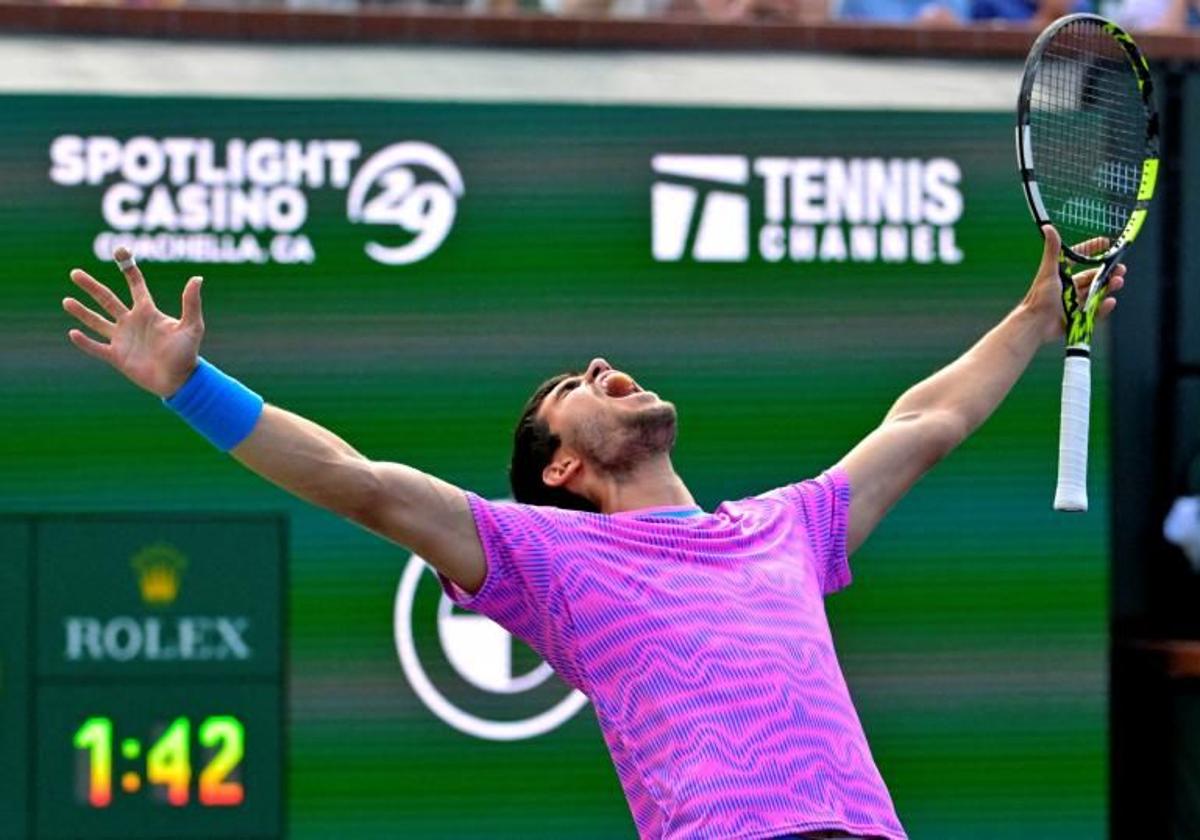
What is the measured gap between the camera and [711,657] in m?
3.77

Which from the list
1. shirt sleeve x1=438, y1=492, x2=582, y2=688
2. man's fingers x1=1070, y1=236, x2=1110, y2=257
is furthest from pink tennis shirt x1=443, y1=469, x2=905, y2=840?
man's fingers x1=1070, y1=236, x2=1110, y2=257

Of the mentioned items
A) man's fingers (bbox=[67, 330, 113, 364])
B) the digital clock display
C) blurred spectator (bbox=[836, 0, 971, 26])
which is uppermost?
blurred spectator (bbox=[836, 0, 971, 26])

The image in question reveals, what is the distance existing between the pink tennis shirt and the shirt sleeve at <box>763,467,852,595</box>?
5.3 inches

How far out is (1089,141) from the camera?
538cm

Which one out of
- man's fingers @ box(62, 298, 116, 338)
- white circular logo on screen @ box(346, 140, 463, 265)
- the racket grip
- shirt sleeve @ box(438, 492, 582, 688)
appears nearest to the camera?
man's fingers @ box(62, 298, 116, 338)

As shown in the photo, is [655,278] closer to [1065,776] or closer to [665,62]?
[665,62]

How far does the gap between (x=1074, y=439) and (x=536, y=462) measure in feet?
3.15

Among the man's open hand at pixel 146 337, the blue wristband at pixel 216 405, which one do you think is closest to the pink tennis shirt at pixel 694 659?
the blue wristband at pixel 216 405

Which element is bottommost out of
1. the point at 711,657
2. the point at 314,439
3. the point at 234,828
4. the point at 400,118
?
the point at 234,828

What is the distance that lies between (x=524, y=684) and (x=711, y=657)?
245 cm

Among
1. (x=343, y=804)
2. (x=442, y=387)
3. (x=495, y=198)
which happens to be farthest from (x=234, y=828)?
(x=495, y=198)

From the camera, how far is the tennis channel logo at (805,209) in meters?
6.22

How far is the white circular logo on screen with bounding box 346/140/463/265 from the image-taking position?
6137mm

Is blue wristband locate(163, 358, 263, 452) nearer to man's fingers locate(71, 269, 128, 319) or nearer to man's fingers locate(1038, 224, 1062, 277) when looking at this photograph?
man's fingers locate(71, 269, 128, 319)
